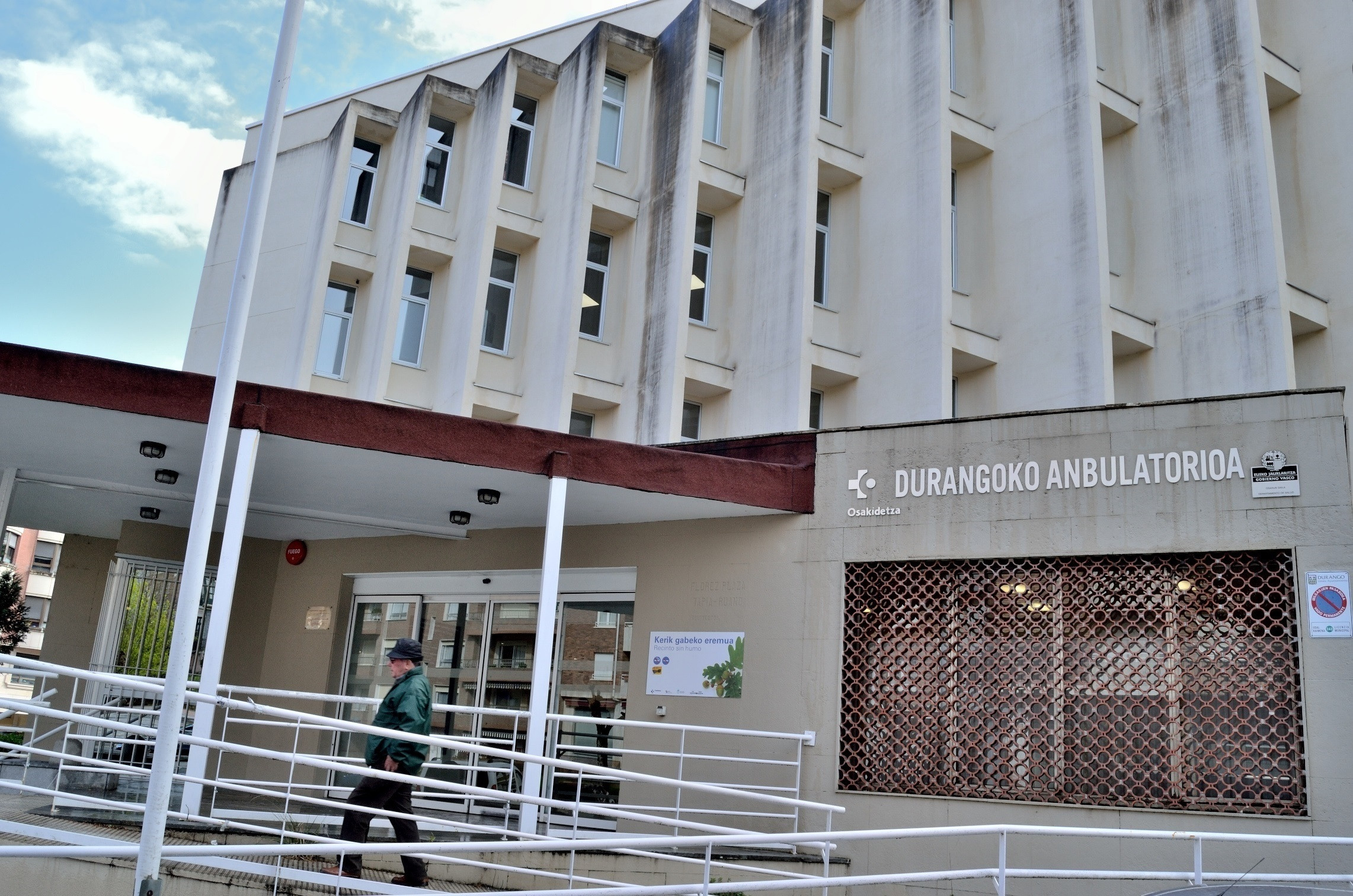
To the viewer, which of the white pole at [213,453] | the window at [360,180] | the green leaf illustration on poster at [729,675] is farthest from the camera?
the window at [360,180]

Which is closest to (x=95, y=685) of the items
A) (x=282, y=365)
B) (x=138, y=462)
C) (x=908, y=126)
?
(x=138, y=462)

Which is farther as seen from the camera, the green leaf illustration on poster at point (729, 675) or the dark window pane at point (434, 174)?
the dark window pane at point (434, 174)

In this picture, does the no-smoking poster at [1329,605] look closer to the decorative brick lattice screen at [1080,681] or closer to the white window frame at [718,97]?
the decorative brick lattice screen at [1080,681]

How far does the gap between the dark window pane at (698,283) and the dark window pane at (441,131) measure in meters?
5.23

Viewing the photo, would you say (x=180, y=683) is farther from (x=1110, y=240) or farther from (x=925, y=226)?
(x=1110, y=240)

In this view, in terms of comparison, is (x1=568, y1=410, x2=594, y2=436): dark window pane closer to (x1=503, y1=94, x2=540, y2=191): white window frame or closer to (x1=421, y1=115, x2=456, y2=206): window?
(x1=503, y1=94, x2=540, y2=191): white window frame

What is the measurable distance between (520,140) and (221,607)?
545 inches

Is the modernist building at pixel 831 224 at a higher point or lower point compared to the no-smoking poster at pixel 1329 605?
higher

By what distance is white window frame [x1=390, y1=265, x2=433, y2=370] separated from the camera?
19.2 meters

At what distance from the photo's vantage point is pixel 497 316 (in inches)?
771

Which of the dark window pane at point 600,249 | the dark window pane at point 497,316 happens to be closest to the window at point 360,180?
the dark window pane at point 497,316

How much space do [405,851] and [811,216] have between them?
14045mm

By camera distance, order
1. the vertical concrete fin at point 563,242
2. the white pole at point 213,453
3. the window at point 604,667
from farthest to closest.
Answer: the vertical concrete fin at point 563,242 < the window at point 604,667 < the white pole at point 213,453

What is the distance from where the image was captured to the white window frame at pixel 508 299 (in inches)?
757
